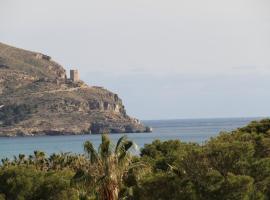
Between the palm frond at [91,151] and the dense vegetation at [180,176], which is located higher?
the palm frond at [91,151]

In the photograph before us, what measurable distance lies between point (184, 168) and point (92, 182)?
9.15m

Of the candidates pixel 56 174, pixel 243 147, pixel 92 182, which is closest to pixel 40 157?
pixel 56 174

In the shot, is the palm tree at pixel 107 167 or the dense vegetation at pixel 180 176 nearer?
the palm tree at pixel 107 167

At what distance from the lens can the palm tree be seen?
36.5 m

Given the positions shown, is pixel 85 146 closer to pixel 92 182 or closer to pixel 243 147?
pixel 92 182

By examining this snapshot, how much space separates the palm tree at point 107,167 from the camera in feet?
120

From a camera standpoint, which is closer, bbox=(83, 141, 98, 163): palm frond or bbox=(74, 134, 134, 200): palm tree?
bbox=(74, 134, 134, 200): palm tree

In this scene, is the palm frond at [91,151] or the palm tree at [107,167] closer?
the palm tree at [107,167]

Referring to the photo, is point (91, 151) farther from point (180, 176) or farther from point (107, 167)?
point (180, 176)

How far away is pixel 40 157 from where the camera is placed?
85.6 m

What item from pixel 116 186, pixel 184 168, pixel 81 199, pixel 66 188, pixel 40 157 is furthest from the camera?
pixel 40 157

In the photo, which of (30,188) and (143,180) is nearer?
(143,180)

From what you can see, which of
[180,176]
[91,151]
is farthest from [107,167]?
[180,176]

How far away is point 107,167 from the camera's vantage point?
3653cm
